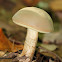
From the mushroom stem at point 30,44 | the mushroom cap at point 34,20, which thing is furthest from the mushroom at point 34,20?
the mushroom stem at point 30,44

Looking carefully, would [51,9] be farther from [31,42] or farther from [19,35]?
[31,42]

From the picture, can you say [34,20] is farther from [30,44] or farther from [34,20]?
[30,44]

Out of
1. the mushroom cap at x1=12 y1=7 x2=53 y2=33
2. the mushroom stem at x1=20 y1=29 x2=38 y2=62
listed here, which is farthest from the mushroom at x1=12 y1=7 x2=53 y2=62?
the mushroom stem at x1=20 y1=29 x2=38 y2=62

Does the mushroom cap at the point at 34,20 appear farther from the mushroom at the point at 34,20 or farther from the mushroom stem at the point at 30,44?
the mushroom stem at the point at 30,44

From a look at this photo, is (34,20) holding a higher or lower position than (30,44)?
higher

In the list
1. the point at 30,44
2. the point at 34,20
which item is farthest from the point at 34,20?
the point at 30,44

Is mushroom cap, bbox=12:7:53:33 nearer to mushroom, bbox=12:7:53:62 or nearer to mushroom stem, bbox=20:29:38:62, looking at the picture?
mushroom, bbox=12:7:53:62

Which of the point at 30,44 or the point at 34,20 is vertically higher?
the point at 34,20

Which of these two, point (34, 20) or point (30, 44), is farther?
point (30, 44)

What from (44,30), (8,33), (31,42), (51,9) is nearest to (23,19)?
(44,30)
